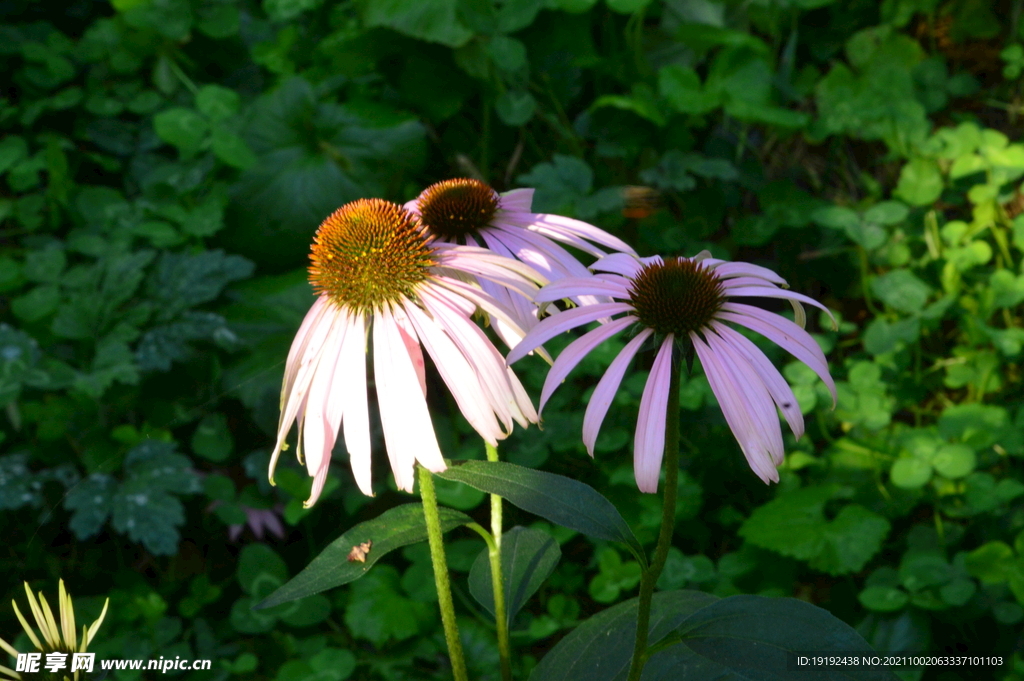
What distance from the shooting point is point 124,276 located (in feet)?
4.66

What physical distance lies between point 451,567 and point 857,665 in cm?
59

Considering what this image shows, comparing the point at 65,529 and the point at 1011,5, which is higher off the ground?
the point at 1011,5

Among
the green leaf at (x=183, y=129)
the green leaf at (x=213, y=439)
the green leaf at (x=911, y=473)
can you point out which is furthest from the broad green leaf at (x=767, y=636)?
the green leaf at (x=183, y=129)

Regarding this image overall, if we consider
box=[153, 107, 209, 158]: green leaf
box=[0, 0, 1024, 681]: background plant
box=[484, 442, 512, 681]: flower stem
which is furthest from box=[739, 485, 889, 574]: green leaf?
box=[153, 107, 209, 158]: green leaf

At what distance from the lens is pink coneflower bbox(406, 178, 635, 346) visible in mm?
625

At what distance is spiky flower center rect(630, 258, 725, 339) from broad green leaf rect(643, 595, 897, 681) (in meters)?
0.17

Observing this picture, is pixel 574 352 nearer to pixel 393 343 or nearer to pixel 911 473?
pixel 393 343

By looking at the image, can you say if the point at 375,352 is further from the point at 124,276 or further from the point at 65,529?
the point at 124,276

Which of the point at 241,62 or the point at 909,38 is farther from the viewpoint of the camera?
the point at 241,62

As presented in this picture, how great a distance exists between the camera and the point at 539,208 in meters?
1.41

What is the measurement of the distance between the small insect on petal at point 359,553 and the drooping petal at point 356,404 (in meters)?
0.05

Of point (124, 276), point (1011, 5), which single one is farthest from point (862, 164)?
point (124, 276)

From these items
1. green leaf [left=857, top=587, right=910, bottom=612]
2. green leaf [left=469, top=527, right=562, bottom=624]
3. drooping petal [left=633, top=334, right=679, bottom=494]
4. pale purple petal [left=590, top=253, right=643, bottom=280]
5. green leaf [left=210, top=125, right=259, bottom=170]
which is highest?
green leaf [left=210, top=125, right=259, bottom=170]

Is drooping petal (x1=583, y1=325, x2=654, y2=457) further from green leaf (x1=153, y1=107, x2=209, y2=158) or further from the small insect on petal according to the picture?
green leaf (x1=153, y1=107, x2=209, y2=158)
